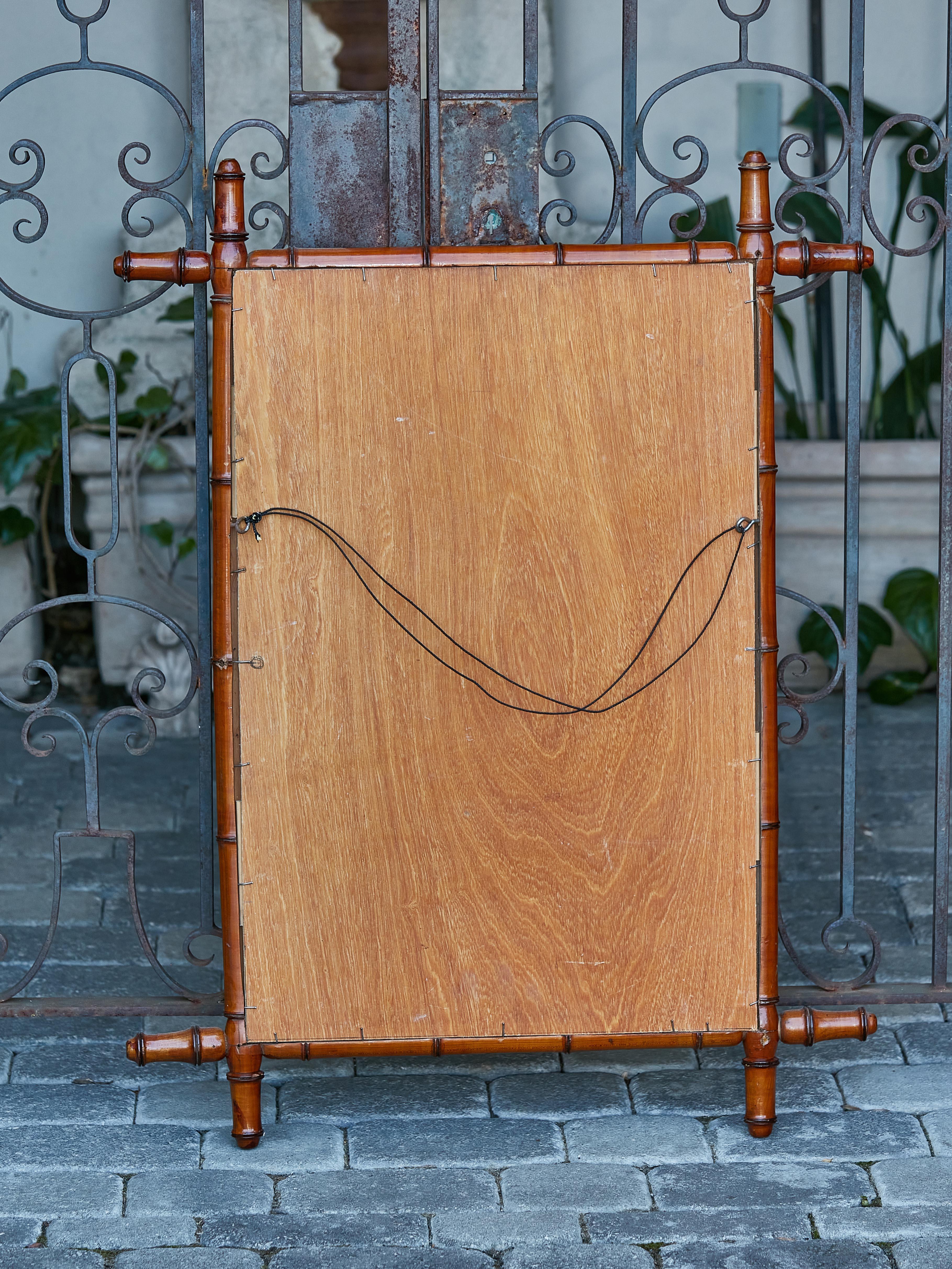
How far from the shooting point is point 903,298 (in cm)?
482

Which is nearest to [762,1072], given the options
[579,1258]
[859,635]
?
[579,1258]

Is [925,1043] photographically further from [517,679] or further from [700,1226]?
[517,679]

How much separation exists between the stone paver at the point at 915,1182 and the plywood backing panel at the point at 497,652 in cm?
29

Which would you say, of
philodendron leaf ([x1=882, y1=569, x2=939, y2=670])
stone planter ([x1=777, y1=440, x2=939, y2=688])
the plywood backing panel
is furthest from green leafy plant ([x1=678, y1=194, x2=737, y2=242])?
the plywood backing panel

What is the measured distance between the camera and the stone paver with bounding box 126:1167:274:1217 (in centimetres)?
210

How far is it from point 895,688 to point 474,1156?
2.51m

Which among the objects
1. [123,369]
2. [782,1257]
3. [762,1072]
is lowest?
[782,1257]

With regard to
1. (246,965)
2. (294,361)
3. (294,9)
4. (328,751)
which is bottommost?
(246,965)

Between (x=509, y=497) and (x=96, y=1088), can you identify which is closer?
(x=509, y=497)

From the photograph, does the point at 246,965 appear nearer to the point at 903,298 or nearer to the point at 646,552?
the point at 646,552

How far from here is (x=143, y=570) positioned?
4320 mm

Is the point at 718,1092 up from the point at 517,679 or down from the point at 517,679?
down

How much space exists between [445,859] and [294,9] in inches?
Result: 49.5

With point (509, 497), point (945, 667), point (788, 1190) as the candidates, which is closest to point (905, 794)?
point (945, 667)
